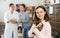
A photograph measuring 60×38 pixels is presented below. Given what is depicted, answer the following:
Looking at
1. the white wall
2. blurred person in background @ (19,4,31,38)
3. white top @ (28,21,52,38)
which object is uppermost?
the white wall

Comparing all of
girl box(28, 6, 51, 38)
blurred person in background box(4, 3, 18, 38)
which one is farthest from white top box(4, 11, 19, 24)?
girl box(28, 6, 51, 38)

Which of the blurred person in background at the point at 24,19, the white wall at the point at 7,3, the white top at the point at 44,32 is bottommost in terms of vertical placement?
the white top at the point at 44,32

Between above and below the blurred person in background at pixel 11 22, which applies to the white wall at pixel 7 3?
above

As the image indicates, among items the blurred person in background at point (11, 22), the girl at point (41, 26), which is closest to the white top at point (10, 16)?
the blurred person in background at point (11, 22)

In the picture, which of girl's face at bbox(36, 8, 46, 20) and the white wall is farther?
the white wall

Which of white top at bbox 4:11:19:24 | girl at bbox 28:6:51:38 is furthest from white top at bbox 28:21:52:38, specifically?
white top at bbox 4:11:19:24

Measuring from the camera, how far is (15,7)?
1.84 meters

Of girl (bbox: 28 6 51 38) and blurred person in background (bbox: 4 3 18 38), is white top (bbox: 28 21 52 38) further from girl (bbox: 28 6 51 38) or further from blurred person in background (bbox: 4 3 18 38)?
blurred person in background (bbox: 4 3 18 38)

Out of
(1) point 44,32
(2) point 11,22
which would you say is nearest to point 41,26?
(1) point 44,32

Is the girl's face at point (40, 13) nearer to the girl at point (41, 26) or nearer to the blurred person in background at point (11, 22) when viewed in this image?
the girl at point (41, 26)

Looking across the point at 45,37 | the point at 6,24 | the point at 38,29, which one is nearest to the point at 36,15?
the point at 38,29

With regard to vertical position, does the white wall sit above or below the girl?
above

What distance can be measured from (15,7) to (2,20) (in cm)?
23

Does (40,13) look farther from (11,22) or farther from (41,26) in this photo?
(11,22)
